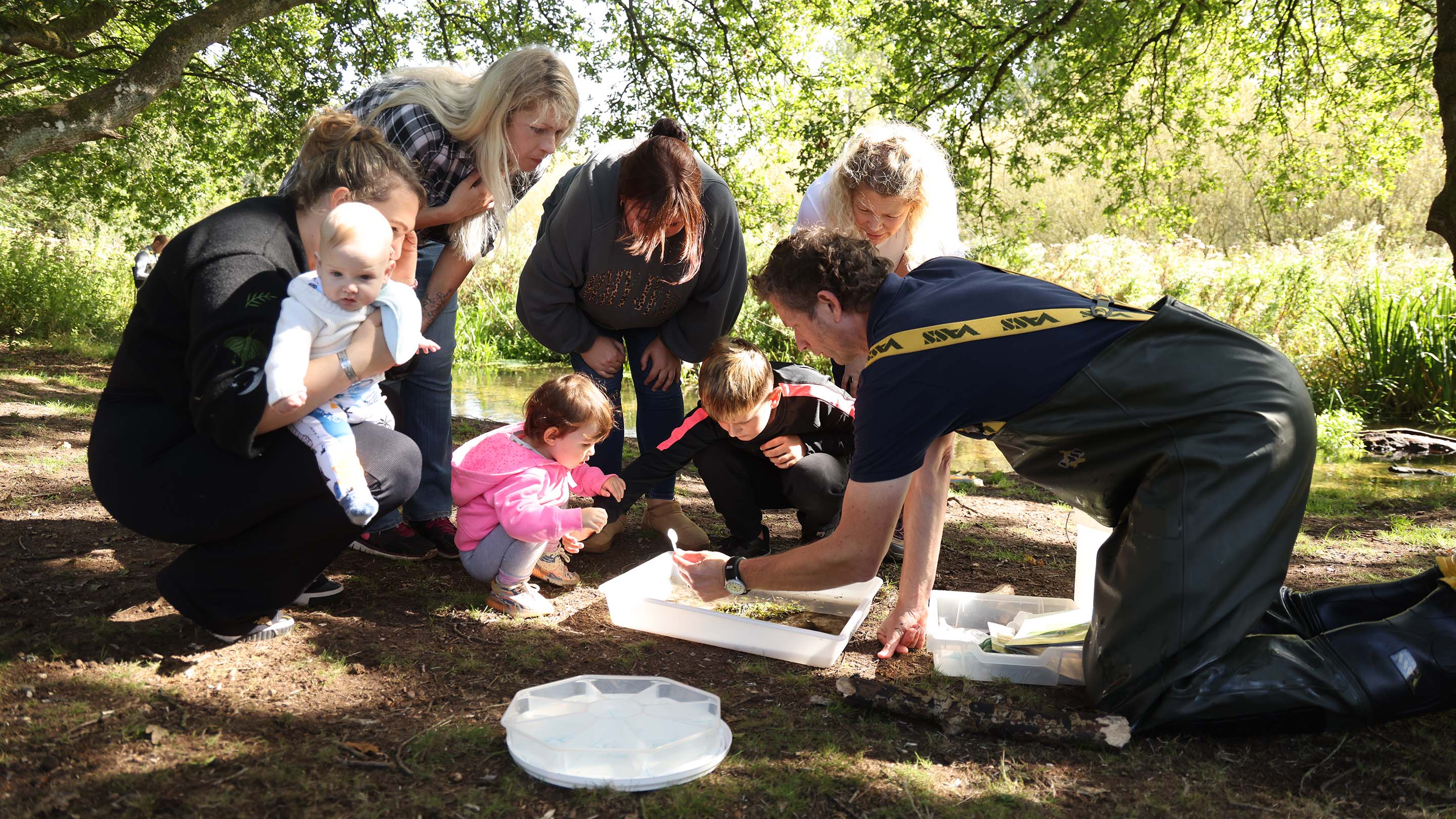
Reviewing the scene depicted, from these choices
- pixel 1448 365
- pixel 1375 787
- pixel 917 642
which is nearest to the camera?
pixel 1375 787

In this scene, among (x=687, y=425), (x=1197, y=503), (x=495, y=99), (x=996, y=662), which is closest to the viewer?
(x=1197, y=503)

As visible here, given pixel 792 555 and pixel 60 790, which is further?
pixel 792 555

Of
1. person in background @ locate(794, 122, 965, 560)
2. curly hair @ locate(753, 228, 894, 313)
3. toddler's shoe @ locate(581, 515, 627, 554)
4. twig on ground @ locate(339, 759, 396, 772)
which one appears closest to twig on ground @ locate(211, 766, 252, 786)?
twig on ground @ locate(339, 759, 396, 772)

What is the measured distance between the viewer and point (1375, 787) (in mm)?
1774

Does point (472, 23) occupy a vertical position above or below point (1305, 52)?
above

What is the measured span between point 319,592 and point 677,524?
4.10 ft

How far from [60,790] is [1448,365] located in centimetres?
843

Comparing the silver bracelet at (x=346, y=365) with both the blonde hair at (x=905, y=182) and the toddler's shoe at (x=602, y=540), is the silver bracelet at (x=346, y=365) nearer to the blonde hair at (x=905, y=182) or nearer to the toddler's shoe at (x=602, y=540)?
the toddler's shoe at (x=602, y=540)

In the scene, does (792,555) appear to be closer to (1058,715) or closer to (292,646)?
(1058,715)

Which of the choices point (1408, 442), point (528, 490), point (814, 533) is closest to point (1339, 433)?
point (1408, 442)

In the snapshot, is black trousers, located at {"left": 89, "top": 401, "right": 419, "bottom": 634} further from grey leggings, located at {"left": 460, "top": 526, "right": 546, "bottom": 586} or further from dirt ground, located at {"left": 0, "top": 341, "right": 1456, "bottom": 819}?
grey leggings, located at {"left": 460, "top": 526, "right": 546, "bottom": 586}

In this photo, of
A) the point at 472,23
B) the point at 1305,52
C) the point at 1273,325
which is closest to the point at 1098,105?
the point at 1305,52

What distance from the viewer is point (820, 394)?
3111 millimetres

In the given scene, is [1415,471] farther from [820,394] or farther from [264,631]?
[264,631]
